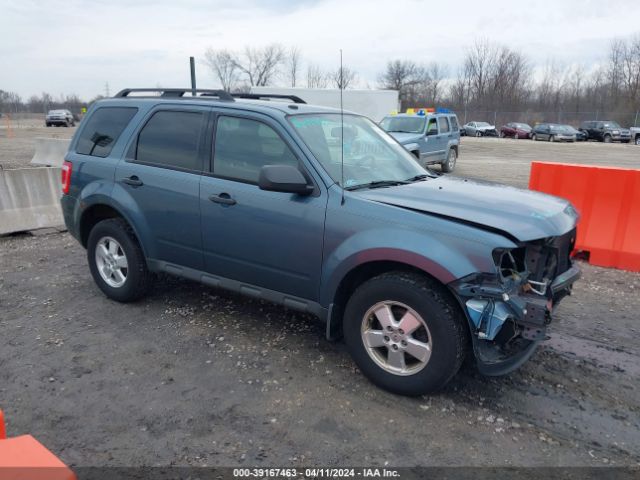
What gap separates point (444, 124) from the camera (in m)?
17.0

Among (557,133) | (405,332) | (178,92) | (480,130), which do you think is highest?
(178,92)

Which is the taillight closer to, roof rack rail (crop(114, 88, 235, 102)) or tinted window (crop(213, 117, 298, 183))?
roof rack rail (crop(114, 88, 235, 102))

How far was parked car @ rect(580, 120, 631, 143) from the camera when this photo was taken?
3991cm

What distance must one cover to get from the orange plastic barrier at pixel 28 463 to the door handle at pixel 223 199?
8.07 feet

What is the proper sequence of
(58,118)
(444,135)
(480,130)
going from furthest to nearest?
(480,130), (58,118), (444,135)

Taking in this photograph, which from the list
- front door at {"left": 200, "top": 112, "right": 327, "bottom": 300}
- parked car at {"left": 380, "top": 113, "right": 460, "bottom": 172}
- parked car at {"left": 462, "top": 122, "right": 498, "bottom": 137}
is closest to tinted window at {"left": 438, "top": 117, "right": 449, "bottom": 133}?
parked car at {"left": 380, "top": 113, "right": 460, "bottom": 172}

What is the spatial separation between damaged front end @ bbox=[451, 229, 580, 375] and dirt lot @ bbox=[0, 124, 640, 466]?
0.41 meters

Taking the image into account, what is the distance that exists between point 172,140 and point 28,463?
3283mm

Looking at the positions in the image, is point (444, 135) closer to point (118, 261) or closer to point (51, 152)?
point (51, 152)

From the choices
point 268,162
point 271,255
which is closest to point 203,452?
point 271,255

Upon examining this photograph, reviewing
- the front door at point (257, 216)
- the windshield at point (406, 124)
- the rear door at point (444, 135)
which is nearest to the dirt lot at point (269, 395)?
the front door at point (257, 216)

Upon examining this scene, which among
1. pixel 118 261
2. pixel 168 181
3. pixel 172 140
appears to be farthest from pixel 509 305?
pixel 118 261

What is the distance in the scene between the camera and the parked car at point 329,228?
3.14m

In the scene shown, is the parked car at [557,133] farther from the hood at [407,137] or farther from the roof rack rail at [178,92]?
the roof rack rail at [178,92]
